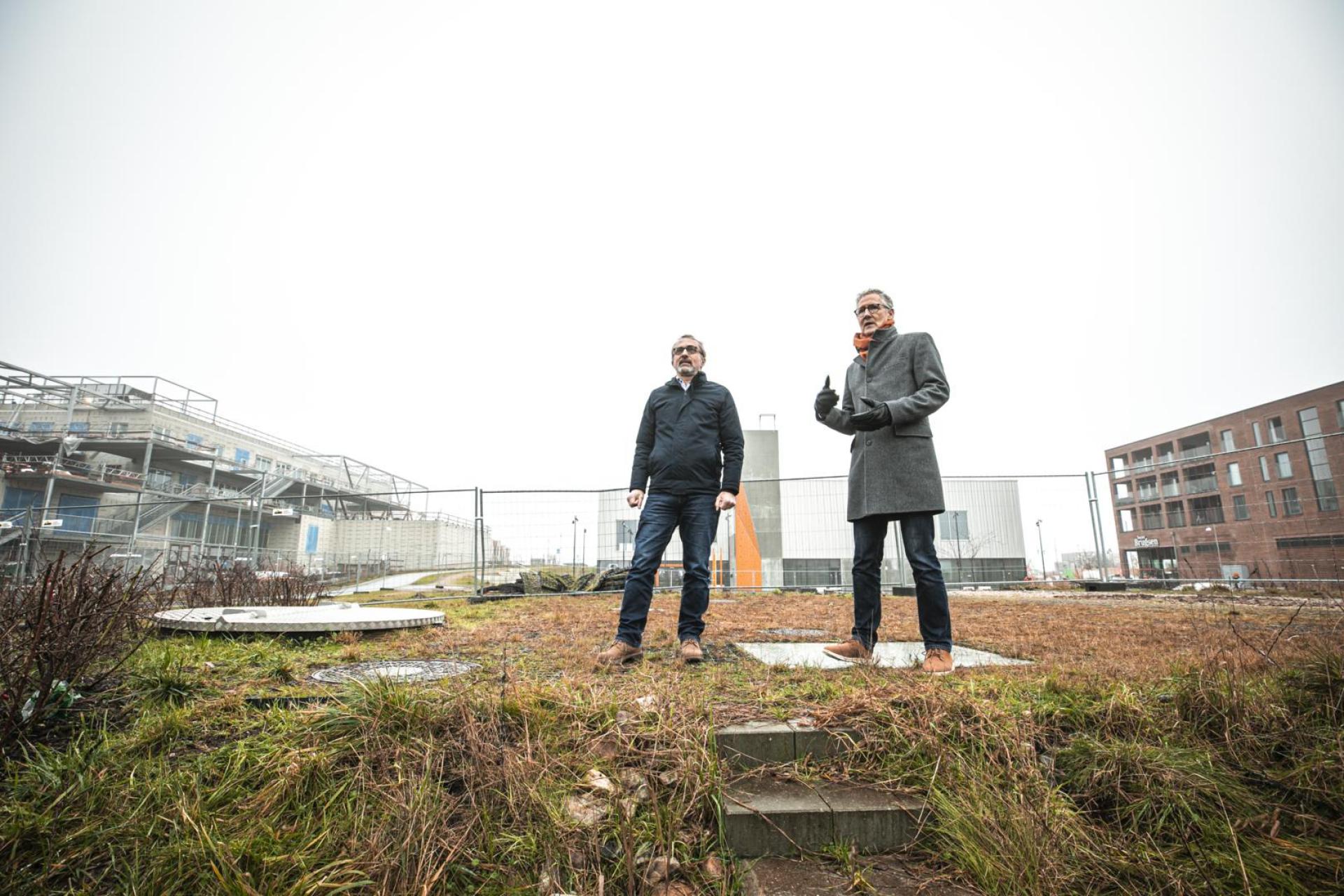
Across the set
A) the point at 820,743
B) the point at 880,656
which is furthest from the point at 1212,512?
the point at 820,743

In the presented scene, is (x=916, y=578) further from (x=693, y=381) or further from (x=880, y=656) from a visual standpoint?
(x=693, y=381)

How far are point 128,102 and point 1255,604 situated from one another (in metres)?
44.7

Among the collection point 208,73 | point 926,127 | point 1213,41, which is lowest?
point 1213,41

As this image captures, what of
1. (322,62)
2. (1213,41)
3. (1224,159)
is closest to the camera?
(1224,159)

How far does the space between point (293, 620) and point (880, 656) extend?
3335mm

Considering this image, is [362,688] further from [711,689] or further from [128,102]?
[128,102]

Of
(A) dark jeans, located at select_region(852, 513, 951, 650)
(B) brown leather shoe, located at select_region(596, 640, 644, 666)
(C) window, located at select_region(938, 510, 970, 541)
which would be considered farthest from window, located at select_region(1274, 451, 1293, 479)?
Answer: (B) brown leather shoe, located at select_region(596, 640, 644, 666)

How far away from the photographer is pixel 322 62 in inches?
2383

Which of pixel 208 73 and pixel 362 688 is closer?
pixel 362 688

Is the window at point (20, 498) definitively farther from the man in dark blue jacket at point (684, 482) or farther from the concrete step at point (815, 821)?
the concrete step at point (815, 821)

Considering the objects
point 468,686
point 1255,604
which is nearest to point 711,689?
point 468,686

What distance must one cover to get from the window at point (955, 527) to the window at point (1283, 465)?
479 centimetres

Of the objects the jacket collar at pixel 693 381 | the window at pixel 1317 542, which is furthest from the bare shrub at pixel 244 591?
the window at pixel 1317 542

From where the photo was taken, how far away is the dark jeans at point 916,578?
2.59 m
